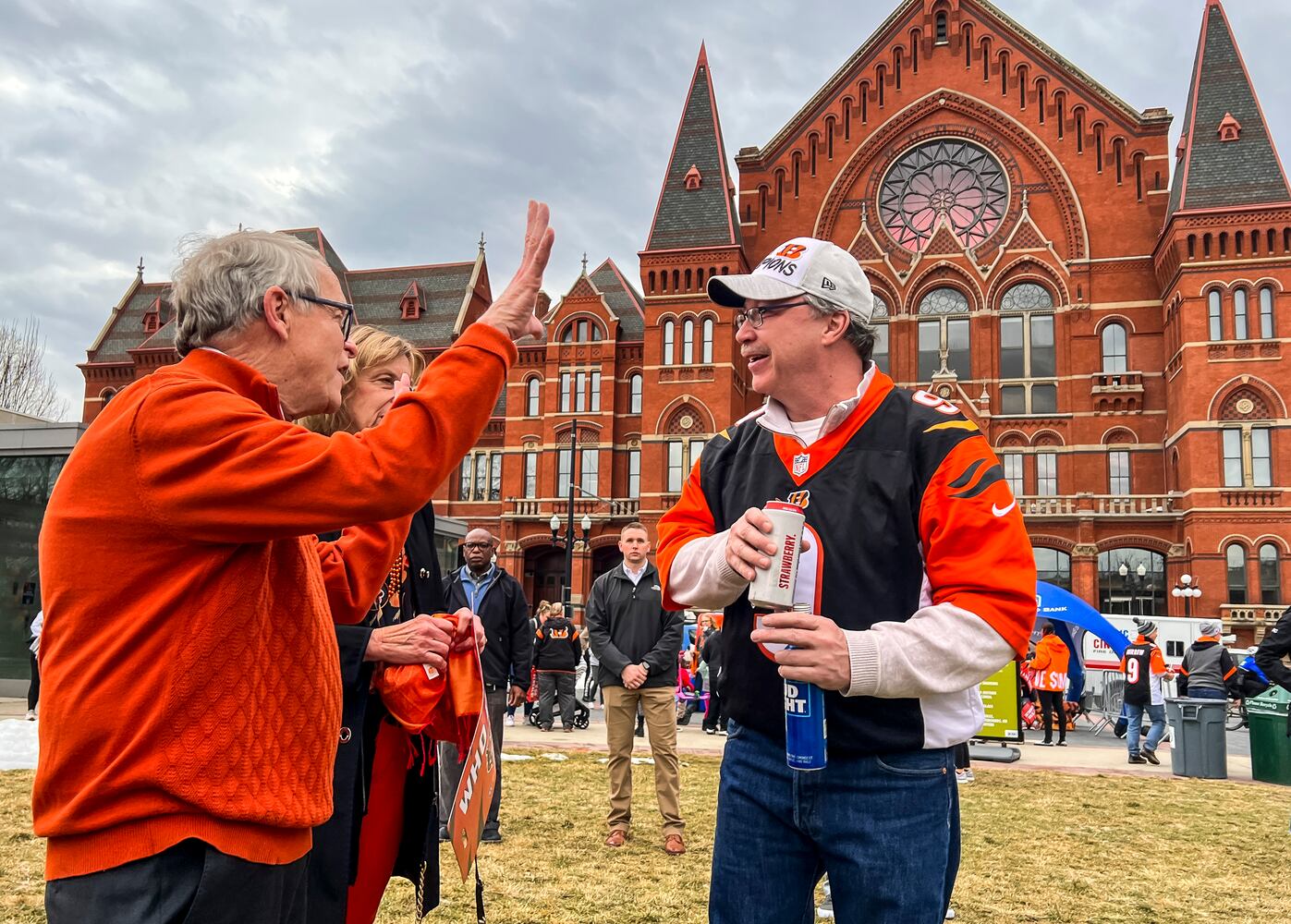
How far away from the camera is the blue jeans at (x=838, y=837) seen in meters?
2.30

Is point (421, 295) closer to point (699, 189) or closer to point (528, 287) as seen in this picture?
point (699, 189)

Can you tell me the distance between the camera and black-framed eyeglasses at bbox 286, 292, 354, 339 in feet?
7.02

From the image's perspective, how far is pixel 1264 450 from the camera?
113 feet

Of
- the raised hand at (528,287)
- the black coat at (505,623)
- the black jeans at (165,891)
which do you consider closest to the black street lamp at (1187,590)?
the black coat at (505,623)

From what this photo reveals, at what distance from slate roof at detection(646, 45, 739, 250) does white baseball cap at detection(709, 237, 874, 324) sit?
3806 centimetres

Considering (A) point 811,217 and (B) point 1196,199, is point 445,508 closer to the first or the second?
(A) point 811,217

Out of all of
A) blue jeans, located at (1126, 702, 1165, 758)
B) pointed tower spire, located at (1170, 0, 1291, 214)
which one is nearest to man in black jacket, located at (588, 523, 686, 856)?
blue jeans, located at (1126, 702, 1165, 758)

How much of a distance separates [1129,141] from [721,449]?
1686 inches

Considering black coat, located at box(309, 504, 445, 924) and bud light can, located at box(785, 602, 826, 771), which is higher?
bud light can, located at box(785, 602, 826, 771)

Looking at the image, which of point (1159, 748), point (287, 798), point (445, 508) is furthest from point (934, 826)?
point (445, 508)

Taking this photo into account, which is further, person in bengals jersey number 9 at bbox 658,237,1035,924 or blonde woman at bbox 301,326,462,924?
blonde woman at bbox 301,326,462,924

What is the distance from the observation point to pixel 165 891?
1.80 meters

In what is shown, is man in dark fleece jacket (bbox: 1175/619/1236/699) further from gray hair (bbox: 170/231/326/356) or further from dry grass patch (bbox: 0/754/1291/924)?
gray hair (bbox: 170/231/326/356)

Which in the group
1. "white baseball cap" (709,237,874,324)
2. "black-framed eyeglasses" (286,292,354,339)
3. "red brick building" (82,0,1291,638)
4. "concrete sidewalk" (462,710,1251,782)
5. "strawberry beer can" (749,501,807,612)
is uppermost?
"red brick building" (82,0,1291,638)
